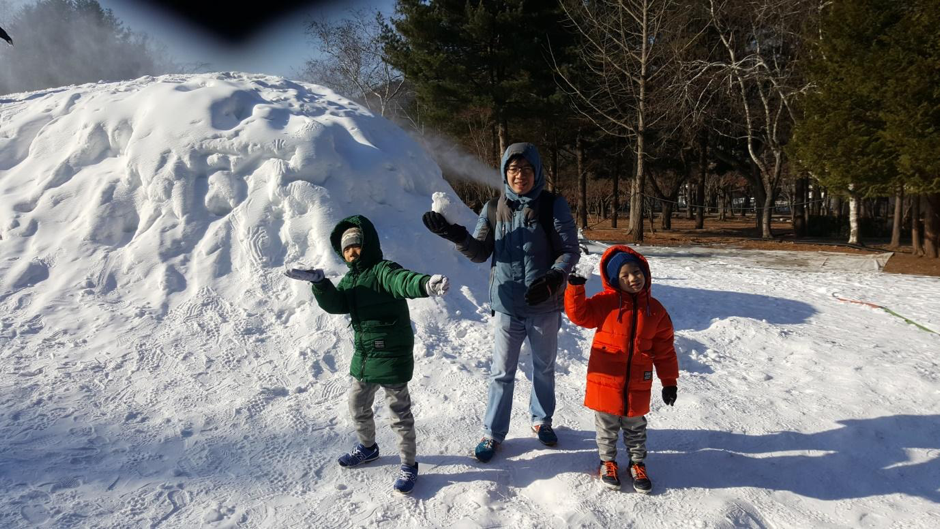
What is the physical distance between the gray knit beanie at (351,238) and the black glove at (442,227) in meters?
0.33

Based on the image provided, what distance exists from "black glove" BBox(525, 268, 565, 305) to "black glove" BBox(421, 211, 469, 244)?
484mm

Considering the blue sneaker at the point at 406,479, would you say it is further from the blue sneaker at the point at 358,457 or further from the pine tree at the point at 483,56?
the pine tree at the point at 483,56

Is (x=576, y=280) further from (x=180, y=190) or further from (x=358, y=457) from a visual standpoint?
(x=180, y=190)

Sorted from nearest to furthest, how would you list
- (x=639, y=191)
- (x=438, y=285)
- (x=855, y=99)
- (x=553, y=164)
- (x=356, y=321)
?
(x=438, y=285) < (x=356, y=321) < (x=855, y=99) < (x=639, y=191) < (x=553, y=164)

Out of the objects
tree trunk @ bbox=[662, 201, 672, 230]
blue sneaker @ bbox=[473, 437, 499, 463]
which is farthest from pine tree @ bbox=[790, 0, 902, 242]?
tree trunk @ bbox=[662, 201, 672, 230]

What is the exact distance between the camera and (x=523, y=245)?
2715mm

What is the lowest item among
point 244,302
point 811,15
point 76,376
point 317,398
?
point 317,398

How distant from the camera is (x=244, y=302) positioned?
410 centimetres

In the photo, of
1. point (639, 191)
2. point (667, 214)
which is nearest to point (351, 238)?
point (639, 191)

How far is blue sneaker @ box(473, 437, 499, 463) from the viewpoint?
2725mm

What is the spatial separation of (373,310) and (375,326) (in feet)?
0.26

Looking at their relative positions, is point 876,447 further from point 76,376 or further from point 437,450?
point 76,376

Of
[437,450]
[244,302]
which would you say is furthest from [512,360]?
[244,302]

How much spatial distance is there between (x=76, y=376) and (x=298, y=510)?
204 centimetres
